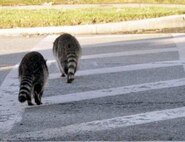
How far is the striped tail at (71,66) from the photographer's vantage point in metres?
9.69

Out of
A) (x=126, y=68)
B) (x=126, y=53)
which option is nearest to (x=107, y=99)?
(x=126, y=68)

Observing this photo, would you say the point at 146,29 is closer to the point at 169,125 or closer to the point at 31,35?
the point at 31,35

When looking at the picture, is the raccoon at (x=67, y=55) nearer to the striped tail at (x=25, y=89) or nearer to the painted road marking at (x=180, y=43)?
the striped tail at (x=25, y=89)

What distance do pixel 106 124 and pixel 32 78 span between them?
4.12 ft

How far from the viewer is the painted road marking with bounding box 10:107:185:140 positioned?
267 inches

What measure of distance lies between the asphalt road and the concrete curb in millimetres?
2539

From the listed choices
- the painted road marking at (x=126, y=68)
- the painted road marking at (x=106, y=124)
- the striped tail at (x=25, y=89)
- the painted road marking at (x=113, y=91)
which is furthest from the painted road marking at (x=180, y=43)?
the striped tail at (x=25, y=89)

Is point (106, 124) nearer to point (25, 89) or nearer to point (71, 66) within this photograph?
point (25, 89)

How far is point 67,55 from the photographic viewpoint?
9805 mm

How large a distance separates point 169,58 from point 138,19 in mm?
5084

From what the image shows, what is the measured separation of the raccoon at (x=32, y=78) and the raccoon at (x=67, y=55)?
4.92 ft

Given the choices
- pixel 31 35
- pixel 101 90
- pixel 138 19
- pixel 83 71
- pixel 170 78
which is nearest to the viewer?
pixel 101 90

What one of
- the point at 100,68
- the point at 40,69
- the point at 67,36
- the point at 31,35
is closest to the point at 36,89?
the point at 40,69

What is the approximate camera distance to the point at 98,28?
16.0 meters
